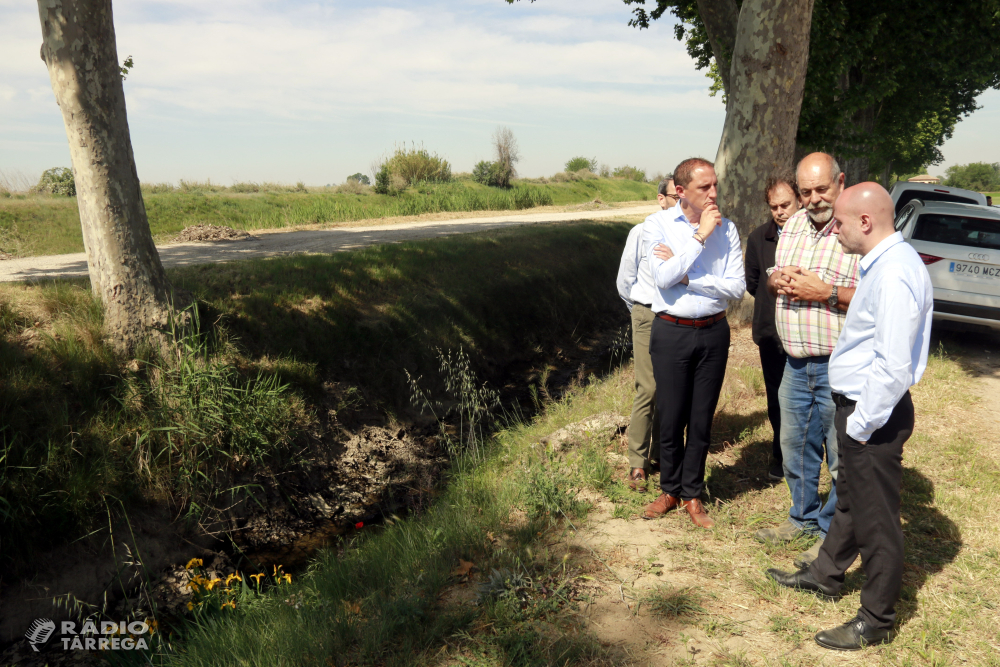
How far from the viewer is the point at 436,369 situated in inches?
354

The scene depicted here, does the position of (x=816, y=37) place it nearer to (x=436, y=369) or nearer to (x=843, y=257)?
(x=436, y=369)

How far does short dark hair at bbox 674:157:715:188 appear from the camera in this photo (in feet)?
13.0

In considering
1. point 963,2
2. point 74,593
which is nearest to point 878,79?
point 963,2

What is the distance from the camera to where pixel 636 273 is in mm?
4832

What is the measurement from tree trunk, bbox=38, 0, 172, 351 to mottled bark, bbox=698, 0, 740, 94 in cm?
945

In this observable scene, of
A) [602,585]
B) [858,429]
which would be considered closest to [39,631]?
[602,585]

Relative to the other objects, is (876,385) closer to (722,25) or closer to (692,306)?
(692,306)

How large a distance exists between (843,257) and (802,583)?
6.16 feet

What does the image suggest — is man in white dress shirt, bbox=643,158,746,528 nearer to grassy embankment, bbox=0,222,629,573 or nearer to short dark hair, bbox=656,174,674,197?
short dark hair, bbox=656,174,674,197

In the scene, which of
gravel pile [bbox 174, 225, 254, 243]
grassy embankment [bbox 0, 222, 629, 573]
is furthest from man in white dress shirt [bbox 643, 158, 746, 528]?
gravel pile [bbox 174, 225, 254, 243]

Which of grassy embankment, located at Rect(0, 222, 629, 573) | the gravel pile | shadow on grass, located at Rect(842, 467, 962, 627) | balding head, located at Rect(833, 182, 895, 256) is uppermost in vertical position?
the gravel pile

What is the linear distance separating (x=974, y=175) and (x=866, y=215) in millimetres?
134290

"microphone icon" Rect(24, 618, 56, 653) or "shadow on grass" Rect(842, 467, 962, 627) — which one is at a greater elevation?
"shadow on grass" Rect(842, 467, 962, 627)

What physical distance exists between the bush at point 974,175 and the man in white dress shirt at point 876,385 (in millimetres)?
123865
